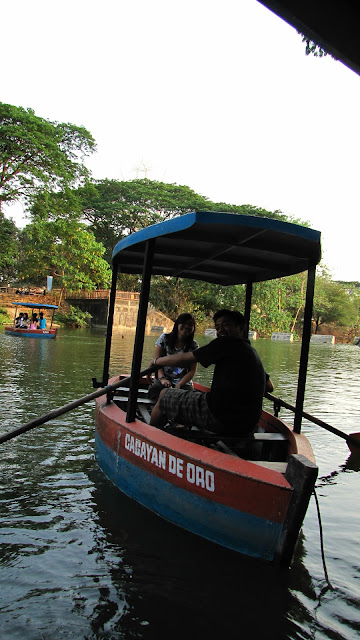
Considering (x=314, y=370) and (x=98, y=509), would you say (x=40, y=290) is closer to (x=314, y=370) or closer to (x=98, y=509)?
(x=314, y=370)

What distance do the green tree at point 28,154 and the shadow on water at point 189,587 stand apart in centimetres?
2096

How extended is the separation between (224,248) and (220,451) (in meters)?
1.83

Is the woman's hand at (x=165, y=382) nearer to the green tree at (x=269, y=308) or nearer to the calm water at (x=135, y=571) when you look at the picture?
the calm water at (x=135, y=571)

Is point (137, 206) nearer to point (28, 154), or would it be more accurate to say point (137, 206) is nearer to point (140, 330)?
point (28, 154)

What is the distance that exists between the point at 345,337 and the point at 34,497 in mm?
52595

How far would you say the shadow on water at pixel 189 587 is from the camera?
8.61ft

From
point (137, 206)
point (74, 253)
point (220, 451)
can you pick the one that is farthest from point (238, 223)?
point (137, 206)

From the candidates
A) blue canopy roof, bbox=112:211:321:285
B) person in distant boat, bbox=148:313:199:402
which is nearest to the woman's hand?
person in distant boat, bbox=148:313:199:402

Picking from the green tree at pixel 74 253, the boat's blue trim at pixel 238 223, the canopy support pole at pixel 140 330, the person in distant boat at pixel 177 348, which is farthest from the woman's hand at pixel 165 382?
the green tree at pixel 74 253

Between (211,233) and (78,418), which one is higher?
(211,233)

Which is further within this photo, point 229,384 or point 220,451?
point 220,451

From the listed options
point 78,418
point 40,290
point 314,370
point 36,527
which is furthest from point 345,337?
point 36,527

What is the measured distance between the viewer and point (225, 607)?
2795 mm

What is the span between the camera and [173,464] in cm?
349
